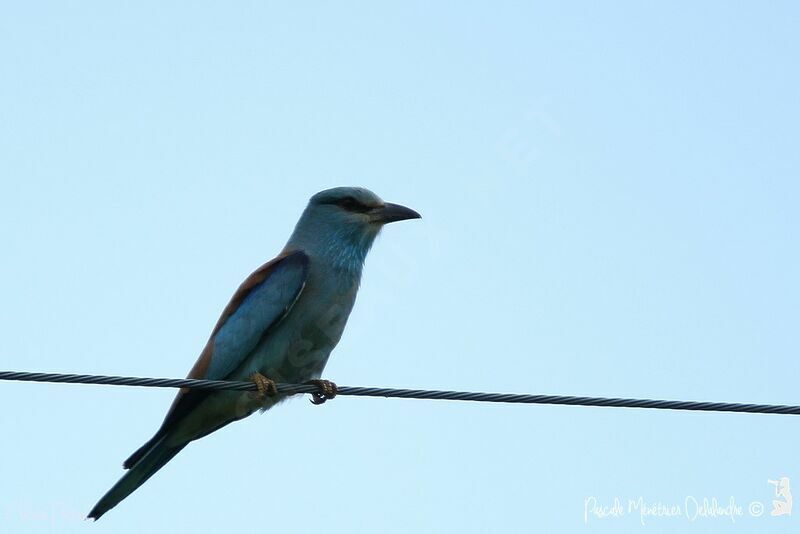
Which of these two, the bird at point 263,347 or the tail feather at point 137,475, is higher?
the bird at point 263,347

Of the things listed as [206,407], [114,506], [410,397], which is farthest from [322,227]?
[410,397]

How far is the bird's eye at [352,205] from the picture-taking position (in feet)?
25.3

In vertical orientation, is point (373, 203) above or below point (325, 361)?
above

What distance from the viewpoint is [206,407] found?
6.74 metres

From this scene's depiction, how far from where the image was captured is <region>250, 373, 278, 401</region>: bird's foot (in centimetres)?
650

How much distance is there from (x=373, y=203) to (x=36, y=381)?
3.49m

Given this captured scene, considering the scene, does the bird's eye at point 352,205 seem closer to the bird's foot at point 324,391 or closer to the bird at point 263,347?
the bird at point 263,347

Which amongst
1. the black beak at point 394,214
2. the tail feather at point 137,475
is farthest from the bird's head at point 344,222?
the tail feather at point 137,475

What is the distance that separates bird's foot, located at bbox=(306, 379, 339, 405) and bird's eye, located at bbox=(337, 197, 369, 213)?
4.86 ft

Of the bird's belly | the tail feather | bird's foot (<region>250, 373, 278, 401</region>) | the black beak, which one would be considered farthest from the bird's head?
the tail feather

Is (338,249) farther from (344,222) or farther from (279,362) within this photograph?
(279,362)

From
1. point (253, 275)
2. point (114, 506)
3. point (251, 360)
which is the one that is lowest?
point (114, 506)

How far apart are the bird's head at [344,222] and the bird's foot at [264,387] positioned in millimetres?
944

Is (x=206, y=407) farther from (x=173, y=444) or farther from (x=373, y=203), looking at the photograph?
(x=373, y=203)
